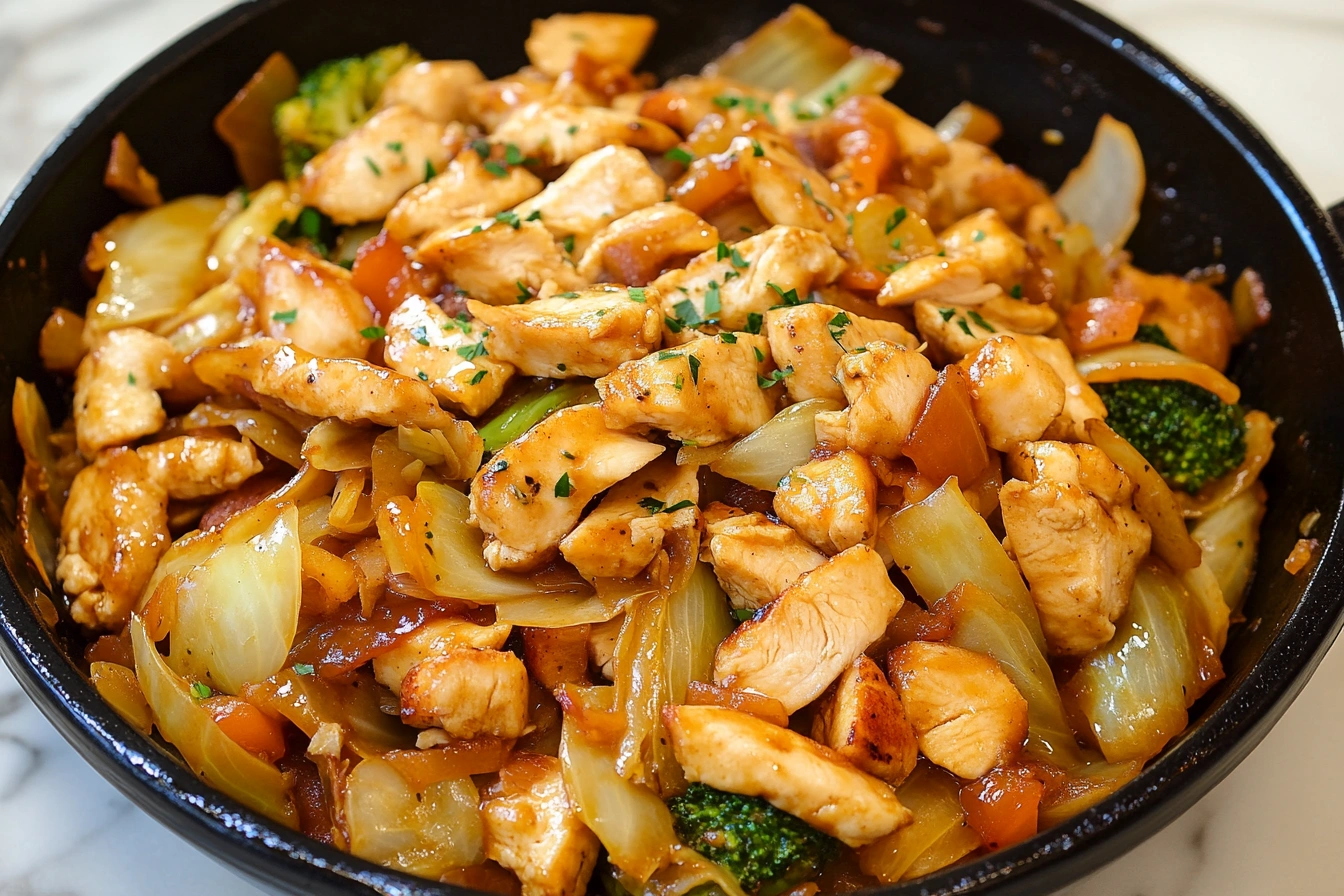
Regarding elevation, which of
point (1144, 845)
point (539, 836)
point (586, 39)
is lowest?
point (1144, 845)

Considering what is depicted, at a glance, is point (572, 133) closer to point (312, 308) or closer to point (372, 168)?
point (372, 168)

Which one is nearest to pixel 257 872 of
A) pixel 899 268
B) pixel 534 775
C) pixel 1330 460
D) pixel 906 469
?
pixel 534 775

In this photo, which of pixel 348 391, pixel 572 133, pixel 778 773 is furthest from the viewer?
pixel 572 133

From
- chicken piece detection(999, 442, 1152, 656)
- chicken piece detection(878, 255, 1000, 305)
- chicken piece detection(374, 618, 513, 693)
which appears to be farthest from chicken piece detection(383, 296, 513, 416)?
chicken piece detection(999, 442, 1152, 656)

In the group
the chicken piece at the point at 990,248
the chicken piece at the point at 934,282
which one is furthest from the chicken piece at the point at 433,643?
the chicken piece at the point at 990,248

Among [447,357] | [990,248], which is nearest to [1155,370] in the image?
[990,248]
